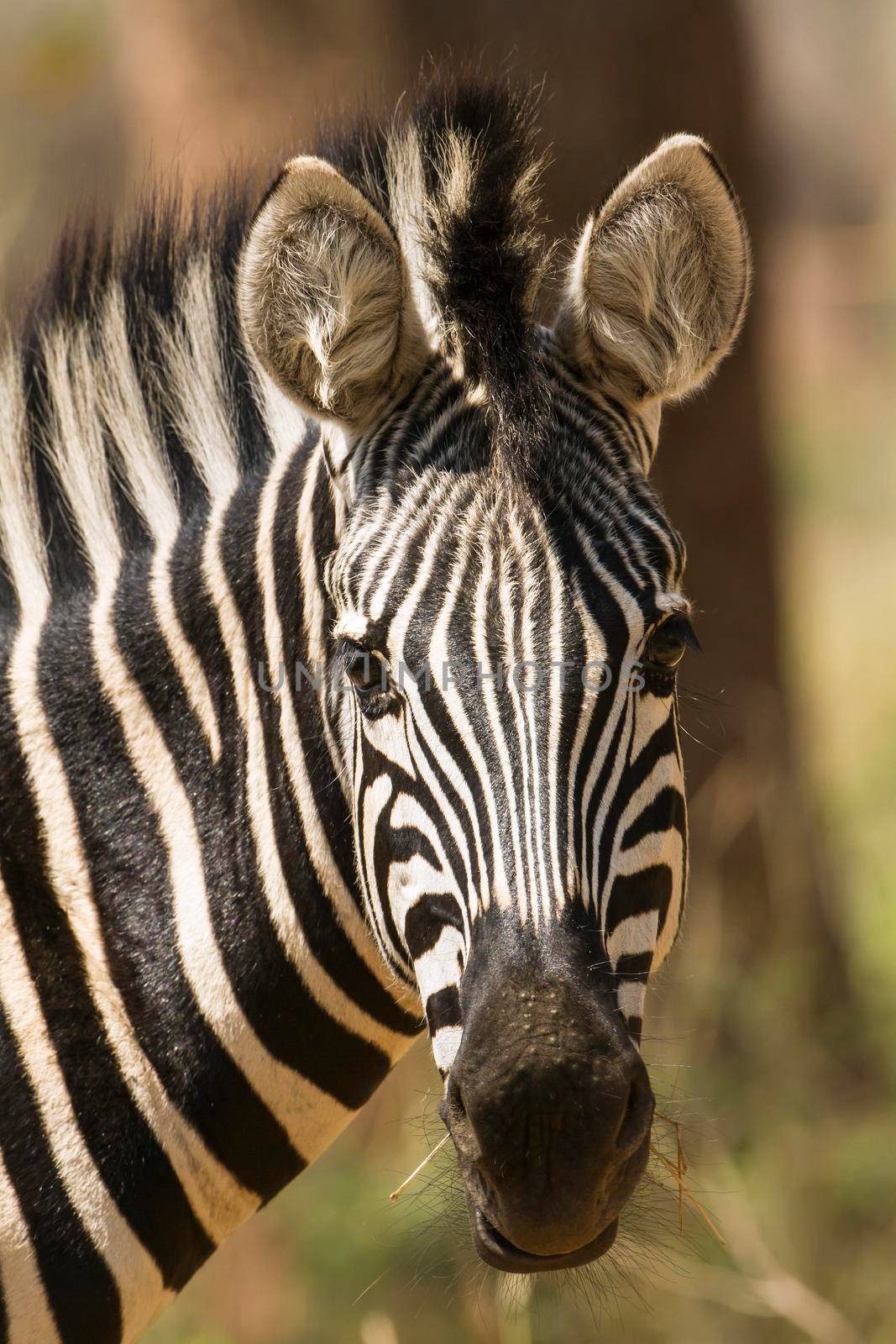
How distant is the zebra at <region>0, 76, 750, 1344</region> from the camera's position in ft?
8.86

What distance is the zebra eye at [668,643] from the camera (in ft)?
9.45

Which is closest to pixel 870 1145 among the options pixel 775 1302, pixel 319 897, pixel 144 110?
pixel 775 1302

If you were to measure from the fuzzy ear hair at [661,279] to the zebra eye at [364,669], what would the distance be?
0.96 meters

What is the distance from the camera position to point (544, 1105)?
2410 mm

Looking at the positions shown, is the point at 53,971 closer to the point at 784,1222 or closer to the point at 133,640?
the point at 133,640

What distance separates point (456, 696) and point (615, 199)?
1.33m

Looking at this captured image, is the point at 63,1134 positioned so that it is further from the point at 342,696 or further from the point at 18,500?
the point at 18,500

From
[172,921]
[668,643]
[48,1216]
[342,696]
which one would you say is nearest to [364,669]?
[342,696]

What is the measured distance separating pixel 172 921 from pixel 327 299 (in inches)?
62.2

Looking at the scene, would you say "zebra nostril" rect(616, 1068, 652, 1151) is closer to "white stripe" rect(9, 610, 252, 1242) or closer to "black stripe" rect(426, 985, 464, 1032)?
"black stripe" rect(426, 985, 464, 1032)

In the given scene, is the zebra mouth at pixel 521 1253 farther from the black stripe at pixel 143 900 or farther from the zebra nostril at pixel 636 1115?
→ the black stripe at pixel 143 900

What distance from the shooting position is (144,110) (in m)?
7.27

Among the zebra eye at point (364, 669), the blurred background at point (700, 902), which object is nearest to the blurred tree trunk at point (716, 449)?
the blurred background at point (700, 902)

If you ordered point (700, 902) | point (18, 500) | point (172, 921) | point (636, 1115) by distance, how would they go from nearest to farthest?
point (636, 1115), point (172, 921), point (18, 500), point (700, 902)
